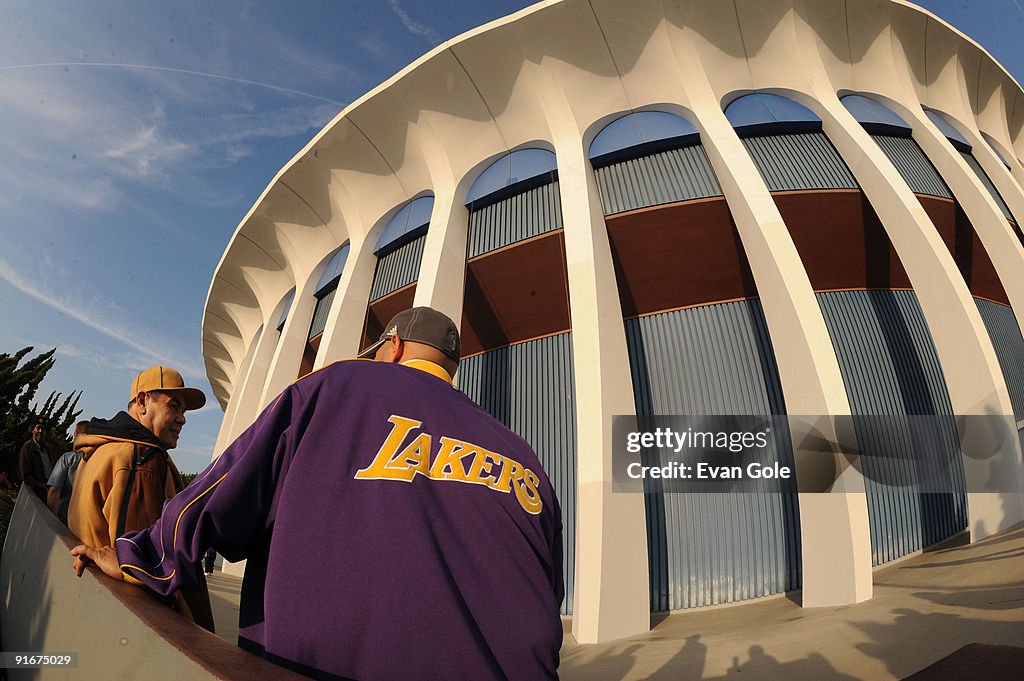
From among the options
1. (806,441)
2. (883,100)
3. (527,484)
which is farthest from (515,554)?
(883,100)

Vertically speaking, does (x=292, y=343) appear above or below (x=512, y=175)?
below

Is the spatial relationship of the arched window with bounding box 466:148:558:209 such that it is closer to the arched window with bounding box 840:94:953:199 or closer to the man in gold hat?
the arched window with bounding box 840:94:953:199

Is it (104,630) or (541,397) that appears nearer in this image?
(104,630)

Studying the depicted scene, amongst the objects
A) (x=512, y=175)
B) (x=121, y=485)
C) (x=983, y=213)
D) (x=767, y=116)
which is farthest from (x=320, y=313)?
(x=983, y=213)

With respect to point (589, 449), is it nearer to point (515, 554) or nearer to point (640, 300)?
point (640, 300)

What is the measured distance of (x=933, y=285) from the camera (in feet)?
27.6

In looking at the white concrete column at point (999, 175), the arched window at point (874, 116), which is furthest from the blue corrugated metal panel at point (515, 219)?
the white concrete column at point (999, 175)

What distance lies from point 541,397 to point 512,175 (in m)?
5.48

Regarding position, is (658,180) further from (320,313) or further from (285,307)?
(285,307)

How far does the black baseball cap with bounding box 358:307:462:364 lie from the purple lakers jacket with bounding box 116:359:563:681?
0.27 meters

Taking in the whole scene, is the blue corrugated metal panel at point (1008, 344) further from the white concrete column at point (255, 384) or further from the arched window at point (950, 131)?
the white concrete column at point (255, 384)

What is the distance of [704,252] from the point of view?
35.1 ft

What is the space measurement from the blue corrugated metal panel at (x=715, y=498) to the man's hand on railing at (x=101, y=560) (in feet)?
29.4

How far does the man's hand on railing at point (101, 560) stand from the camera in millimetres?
1280
